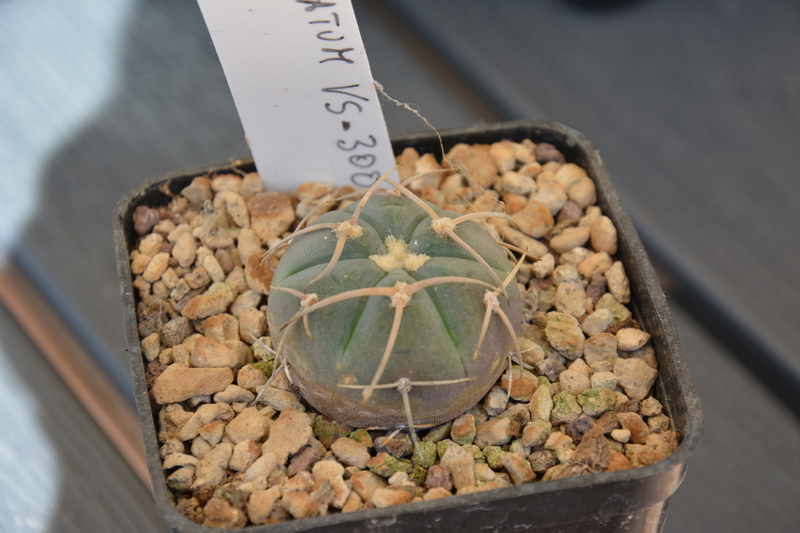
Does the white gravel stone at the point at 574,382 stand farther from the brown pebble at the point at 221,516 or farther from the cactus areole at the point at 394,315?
the brown pebble at the point at 221,516

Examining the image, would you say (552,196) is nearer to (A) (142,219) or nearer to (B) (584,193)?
(B) (584,193)

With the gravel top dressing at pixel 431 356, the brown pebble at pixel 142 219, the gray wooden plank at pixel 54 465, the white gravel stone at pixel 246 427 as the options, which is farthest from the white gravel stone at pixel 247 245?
the gray wooden plank at pixel 54 465

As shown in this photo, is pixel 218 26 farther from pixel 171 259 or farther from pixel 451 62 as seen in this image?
pixel 451 62

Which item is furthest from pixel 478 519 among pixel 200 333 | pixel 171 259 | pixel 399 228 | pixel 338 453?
pixel 171 259

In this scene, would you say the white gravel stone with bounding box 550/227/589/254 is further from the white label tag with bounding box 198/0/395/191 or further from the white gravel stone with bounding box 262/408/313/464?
the white gravel stone with bounding box 262/408/313/464

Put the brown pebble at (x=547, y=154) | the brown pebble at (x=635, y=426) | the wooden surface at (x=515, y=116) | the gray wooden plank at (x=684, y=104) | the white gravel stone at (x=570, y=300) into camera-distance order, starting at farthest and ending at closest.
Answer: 1. the gray wooden plank at (x=684, y=104)
2. the wooden surface at (x=515, y=116)
3. the brown pebble at (x=547, y=154)
4. the white gravel stone at (x=570, y=300)
5. the brown pebble at (x=635, y=426)

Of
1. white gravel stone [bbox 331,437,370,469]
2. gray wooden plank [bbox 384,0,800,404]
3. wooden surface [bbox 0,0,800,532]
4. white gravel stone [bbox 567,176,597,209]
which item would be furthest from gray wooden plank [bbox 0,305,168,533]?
gray wooden plank [bbox 384,0,800,404]

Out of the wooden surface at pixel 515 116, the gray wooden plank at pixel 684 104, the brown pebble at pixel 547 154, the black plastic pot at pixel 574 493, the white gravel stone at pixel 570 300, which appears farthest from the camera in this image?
the gray wooden plank at pixel 684 104

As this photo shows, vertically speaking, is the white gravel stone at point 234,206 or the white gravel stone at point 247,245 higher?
the white gravel stone at point 234,206

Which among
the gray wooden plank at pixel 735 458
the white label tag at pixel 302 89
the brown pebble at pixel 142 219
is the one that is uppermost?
the white label tag at pixel 302 89
